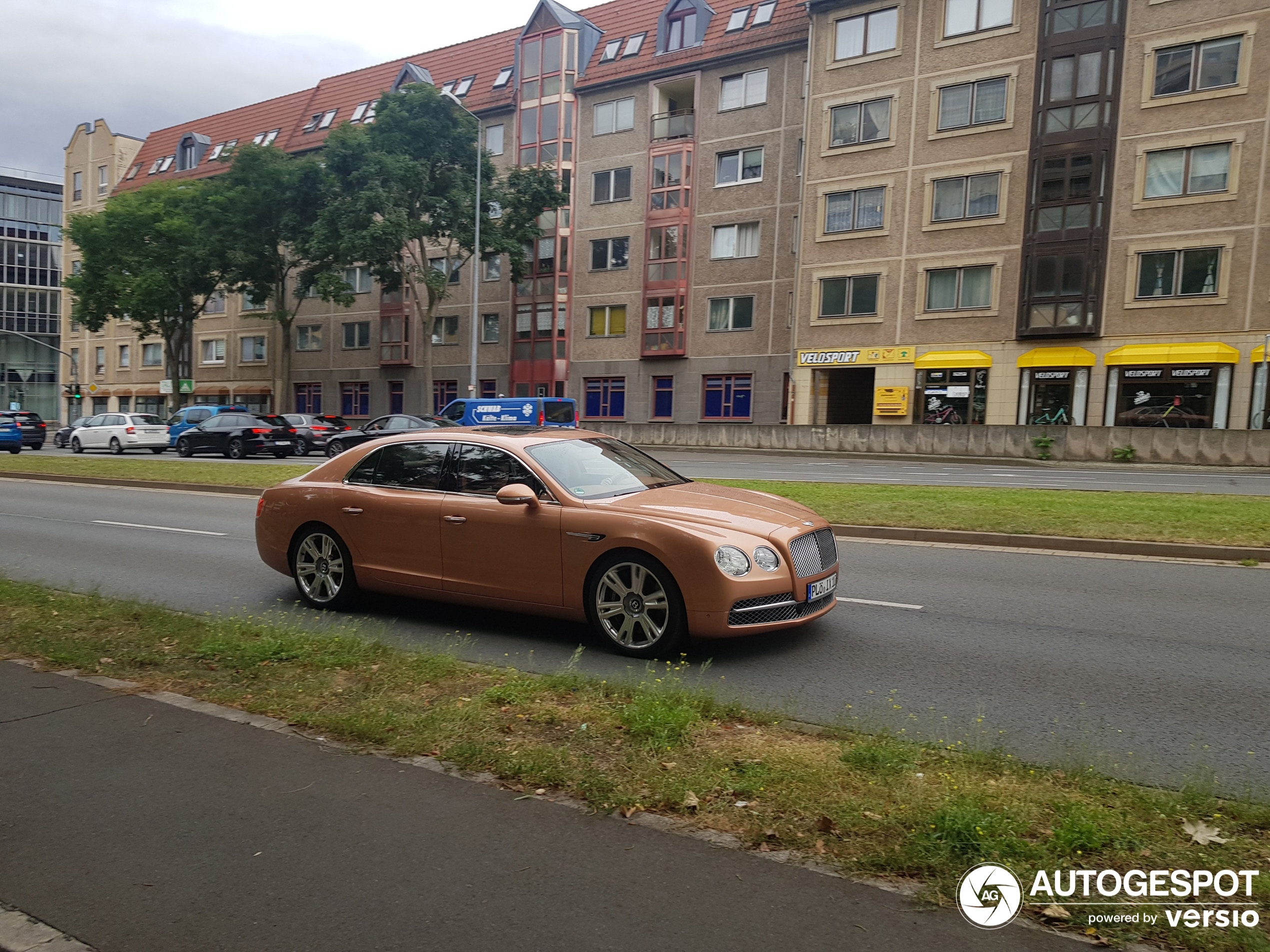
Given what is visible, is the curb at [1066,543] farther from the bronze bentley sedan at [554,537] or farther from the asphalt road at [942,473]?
the asphalt road at [942,473]

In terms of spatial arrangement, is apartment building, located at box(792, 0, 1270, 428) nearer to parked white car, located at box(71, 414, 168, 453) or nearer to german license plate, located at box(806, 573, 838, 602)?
parked white car, located at box(71, 414, 168, 453)

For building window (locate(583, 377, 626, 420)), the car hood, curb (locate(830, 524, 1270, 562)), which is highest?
building window (locate(583, 377, 626, 420))

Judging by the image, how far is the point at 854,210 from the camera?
3697 cm

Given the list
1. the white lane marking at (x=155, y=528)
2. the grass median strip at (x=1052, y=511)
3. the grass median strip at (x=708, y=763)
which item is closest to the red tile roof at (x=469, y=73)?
the grass median strip at (x=1052, y=511)

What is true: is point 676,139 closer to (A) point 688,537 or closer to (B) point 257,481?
(B) point 257,481

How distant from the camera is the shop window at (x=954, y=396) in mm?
34375

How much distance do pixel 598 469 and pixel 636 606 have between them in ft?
4.14

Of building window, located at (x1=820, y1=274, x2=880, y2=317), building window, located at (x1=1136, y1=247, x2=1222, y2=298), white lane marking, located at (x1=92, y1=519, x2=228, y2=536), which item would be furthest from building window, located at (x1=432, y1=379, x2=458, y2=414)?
white lane marking, located at (x1=92, y1=519, x2=228, y2=536)

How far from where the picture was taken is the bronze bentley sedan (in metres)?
5.89

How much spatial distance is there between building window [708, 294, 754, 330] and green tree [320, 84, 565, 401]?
844 centimetres

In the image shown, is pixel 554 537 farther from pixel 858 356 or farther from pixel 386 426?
pixel 858 356

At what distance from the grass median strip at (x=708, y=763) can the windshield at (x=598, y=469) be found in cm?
141

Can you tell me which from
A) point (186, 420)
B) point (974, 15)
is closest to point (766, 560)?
point (974, 15)

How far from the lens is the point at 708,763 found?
388cm
